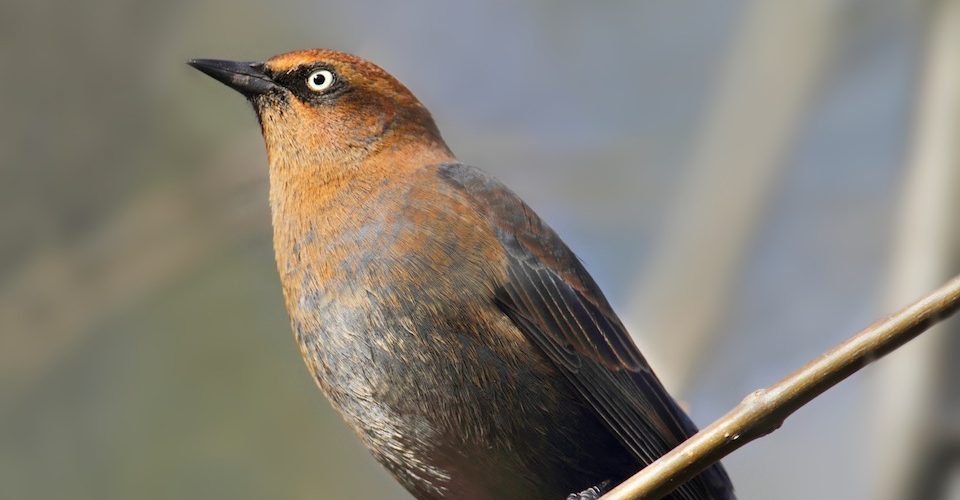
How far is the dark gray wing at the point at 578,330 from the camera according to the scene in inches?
177

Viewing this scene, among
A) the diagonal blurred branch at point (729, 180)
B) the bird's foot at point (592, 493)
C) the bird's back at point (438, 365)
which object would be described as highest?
the diagonal blurred branch at point (729, 180)

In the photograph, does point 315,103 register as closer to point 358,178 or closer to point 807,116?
point 358,178

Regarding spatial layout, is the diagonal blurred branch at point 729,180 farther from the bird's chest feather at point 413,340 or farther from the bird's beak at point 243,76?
the bird's beak at point 243,76

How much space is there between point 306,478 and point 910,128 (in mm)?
4561

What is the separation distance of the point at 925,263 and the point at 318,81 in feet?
8.17

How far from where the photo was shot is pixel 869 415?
15.6 ft

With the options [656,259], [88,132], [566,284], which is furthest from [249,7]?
[566,284]

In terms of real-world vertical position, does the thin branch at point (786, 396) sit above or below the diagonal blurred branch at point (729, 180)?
below

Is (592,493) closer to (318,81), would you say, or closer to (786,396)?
(786,396)

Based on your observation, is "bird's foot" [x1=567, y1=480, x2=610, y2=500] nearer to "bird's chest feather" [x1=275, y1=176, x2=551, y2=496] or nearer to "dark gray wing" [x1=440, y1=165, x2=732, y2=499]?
"dark gray wing" [x1=440, y1=165, x2=732, y2=499]

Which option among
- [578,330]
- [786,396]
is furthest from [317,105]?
[786,396]

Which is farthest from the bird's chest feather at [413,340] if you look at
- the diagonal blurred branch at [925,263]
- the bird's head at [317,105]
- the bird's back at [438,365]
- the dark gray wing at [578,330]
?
the diagonal blurred branch at [925,263]

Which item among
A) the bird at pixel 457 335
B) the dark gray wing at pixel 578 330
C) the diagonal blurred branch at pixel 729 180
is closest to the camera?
the bird at pixel 457 335

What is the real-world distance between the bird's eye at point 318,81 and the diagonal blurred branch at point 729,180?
179cm
